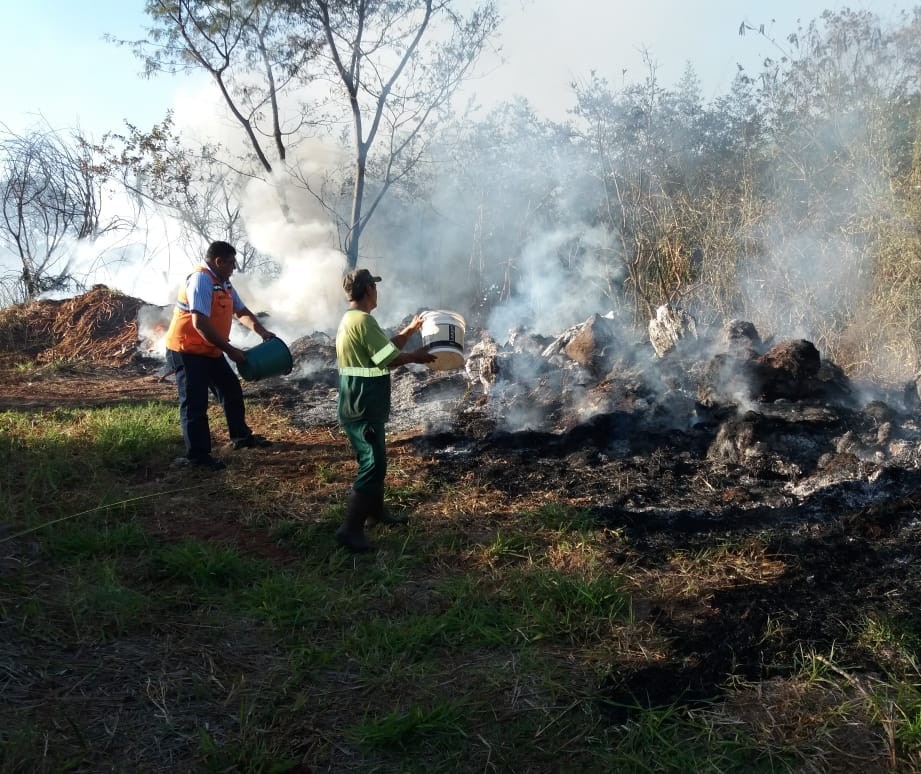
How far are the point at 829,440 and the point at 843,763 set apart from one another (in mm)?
3397

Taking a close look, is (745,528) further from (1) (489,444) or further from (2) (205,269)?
(2) (205,269)

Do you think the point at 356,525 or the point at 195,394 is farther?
the point at 195,394

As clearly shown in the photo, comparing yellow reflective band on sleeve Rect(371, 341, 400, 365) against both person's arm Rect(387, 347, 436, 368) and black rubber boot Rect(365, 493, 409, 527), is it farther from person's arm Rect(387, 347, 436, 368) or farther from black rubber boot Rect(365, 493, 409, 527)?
black rubber boot Rect(365, 493, 409, 527)

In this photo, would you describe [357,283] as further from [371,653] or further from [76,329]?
[76,329]

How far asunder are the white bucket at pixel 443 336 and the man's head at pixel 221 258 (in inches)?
90.5

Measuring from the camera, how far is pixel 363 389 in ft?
13.0

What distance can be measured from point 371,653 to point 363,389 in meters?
1.44

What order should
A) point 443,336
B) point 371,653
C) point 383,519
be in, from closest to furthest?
point 371,653, point 443,336, point 383,519

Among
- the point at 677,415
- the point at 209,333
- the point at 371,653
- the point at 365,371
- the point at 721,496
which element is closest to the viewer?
the point at 371,653

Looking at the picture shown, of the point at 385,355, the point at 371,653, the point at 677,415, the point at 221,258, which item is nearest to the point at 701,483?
the point at 677,415

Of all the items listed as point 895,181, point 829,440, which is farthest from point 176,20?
point 829,440

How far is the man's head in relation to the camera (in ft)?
18.4

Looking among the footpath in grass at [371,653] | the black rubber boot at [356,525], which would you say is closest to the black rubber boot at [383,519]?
the footpath in grass at [371,653]

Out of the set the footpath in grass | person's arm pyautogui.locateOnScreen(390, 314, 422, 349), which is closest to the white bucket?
person's arm pyautogui.locateOnScreen(390, 314, 422, 349)
